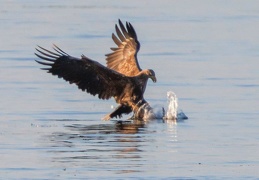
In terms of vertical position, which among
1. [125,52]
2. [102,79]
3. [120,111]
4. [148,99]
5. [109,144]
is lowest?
[109,144]

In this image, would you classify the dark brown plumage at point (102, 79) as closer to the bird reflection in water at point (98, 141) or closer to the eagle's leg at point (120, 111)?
the eagle's leg at point (120, 111)

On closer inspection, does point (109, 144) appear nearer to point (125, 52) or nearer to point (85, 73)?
point (85, 73)

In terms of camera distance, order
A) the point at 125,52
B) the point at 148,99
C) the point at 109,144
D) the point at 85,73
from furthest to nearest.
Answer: the point at 125,52 → the point at 148,99 → the point at 85,73 → the point at 109,144

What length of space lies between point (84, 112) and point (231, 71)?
370 cm

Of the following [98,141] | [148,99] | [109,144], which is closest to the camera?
[109,144]

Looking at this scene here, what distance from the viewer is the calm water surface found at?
10.7 meters

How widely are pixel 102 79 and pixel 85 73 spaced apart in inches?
10.5

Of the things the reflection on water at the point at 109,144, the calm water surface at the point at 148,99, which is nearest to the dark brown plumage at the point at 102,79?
the calm water surface at the point at 148,99

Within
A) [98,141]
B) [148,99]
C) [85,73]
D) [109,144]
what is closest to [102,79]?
[85,73]

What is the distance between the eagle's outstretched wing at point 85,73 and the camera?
1428cm

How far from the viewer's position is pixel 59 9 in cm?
2803

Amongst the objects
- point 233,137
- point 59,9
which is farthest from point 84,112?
point 59,9

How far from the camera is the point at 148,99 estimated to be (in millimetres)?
15516

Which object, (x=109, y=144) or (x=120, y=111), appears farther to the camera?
(x=120, y=111)
